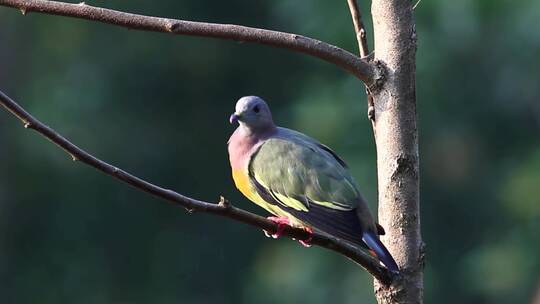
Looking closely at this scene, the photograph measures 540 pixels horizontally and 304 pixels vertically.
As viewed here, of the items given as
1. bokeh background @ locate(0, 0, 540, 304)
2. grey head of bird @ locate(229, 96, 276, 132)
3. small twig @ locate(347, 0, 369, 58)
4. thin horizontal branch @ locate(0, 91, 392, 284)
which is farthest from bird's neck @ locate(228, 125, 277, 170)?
bokeh background @ locate(0, 0, 540, 304)

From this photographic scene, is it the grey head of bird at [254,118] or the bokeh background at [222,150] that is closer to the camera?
the grey head of bird at [254,118]

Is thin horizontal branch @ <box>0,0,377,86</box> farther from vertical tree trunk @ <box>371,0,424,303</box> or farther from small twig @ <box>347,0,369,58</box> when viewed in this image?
small twig @ <box>347,0,369,58</box>

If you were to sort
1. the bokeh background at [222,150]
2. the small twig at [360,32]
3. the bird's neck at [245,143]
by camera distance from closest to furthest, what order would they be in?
the small twig at [360,32], the bird's neck at [245,143], the bokeh background at [222,150]

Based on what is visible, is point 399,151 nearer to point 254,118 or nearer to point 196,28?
point 196,28

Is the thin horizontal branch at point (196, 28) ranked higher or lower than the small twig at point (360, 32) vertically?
lower

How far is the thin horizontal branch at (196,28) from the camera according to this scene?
2697 mm

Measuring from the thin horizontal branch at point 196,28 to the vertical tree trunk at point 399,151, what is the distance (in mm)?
57

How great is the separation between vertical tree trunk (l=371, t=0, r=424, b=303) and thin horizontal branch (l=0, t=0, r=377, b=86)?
0.06m

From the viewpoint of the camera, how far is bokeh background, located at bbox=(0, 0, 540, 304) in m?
11.6

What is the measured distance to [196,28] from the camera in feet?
8.90

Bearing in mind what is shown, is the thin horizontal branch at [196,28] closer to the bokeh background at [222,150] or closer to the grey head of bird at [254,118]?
the grey head of bird at [254,118]

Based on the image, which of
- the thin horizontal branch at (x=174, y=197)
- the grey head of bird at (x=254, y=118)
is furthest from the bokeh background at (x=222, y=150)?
the thin horizontal branch at (x=174, y=197)

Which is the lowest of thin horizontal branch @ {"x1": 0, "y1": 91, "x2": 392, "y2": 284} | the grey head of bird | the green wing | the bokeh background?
thin horizontal branch @ {"x1": 0, "y1": 91, "x2": 392, "y2": 284}

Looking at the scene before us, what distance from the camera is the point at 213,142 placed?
1470cm
